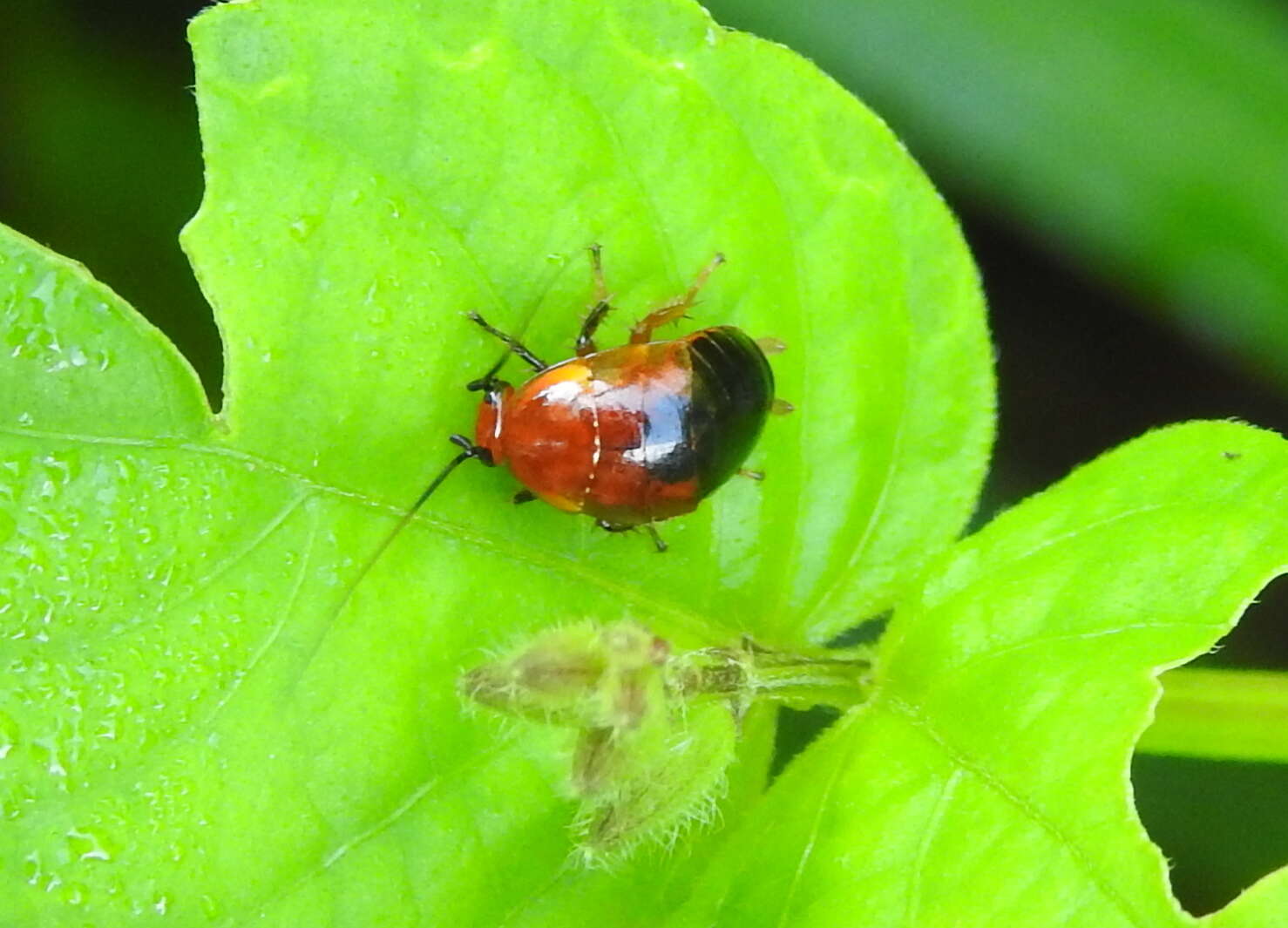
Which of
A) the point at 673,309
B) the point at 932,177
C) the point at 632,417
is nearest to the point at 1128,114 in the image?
the point at 932,177

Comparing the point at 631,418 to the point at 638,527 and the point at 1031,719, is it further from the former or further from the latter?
the point at 1031,719

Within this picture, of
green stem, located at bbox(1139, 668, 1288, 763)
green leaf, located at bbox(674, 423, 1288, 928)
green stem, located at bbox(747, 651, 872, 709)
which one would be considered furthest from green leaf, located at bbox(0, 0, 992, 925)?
green stem, located at bbox(1139, 668, 1288, 763)

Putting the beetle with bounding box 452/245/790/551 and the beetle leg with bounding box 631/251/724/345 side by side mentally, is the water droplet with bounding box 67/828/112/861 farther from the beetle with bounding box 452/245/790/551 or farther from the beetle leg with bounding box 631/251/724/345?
the beetle leg with bounding box 631/251/724/345

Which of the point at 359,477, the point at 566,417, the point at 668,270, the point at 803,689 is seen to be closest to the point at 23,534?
the point at 359,477

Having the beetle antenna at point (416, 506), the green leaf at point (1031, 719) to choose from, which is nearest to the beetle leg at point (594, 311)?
the beetle antenna at point (416, 506)

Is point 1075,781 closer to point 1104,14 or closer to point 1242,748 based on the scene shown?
point 1242,748

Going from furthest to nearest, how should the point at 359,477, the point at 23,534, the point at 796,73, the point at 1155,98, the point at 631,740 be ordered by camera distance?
the point at 1155,98 → the point at 796,73 → the point at 359,477 → the point at 23,534 → the point at 631,740
